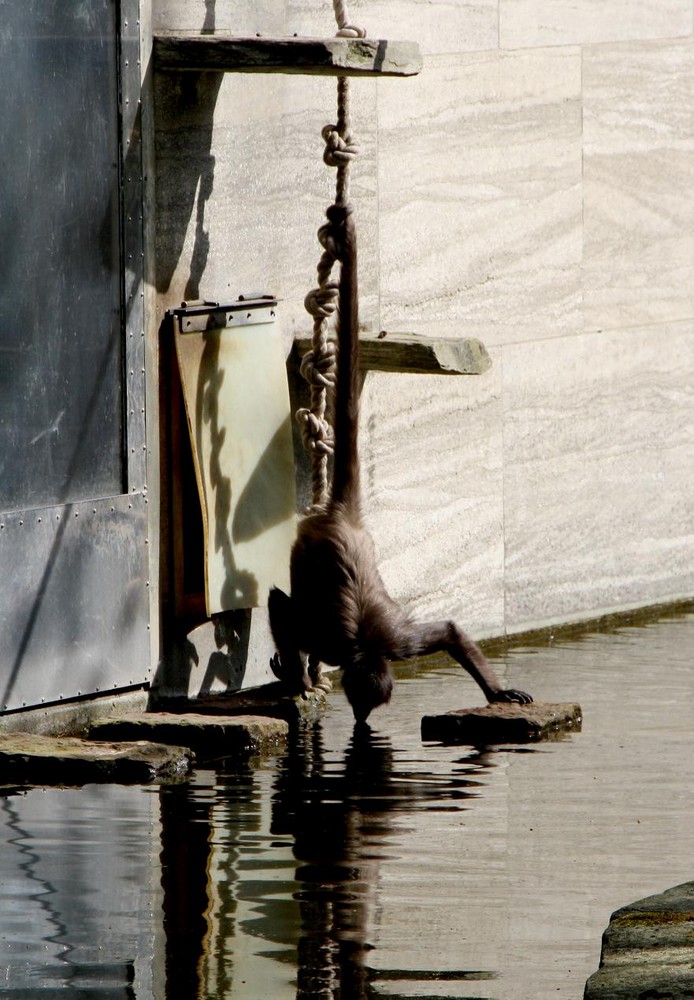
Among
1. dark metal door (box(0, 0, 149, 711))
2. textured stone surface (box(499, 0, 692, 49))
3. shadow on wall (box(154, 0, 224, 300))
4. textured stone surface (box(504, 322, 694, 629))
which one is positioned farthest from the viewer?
textured stone surface (box(504, 322, 694, 629))

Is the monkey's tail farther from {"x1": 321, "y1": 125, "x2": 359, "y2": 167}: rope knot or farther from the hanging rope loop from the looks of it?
the hanging rope loop

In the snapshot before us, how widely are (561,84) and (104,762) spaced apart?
4.57 meters

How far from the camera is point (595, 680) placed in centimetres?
924

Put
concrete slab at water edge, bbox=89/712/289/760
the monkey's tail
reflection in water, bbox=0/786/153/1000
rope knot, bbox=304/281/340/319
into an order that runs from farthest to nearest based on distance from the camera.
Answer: rope knot, bbox=304/281/340/319 → the monkey's tail → concrete slab at water edge, bbox=89/712/289/760 → reflection in water, bbox=0/786/153/1000

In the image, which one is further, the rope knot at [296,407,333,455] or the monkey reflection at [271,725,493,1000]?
the rope knot at [296,407,333,455]

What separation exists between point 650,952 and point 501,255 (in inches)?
232

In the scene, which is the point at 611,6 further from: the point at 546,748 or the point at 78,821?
the point at 78,821

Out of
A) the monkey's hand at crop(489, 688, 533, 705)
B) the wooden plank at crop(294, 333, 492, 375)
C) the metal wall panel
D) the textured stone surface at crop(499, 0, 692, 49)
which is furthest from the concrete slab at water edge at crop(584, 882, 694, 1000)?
the textured stone surface at crop(499, 0, 692, 49)

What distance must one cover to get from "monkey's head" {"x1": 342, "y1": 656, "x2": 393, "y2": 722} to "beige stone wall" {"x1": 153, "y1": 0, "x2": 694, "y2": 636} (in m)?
1.52

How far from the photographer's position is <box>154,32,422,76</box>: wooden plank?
7.86 metres

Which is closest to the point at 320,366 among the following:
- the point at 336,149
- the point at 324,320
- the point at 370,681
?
the point at 324,320

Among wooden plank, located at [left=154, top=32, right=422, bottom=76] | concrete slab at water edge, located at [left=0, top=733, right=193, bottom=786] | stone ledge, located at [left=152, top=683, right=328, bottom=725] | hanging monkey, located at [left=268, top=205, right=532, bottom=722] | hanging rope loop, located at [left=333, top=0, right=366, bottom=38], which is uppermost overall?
hanging rope loop, located at [left=333, top=0, right=366, bottom=38]

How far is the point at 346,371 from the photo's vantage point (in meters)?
8.19

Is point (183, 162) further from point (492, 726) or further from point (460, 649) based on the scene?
point (492, 726)
